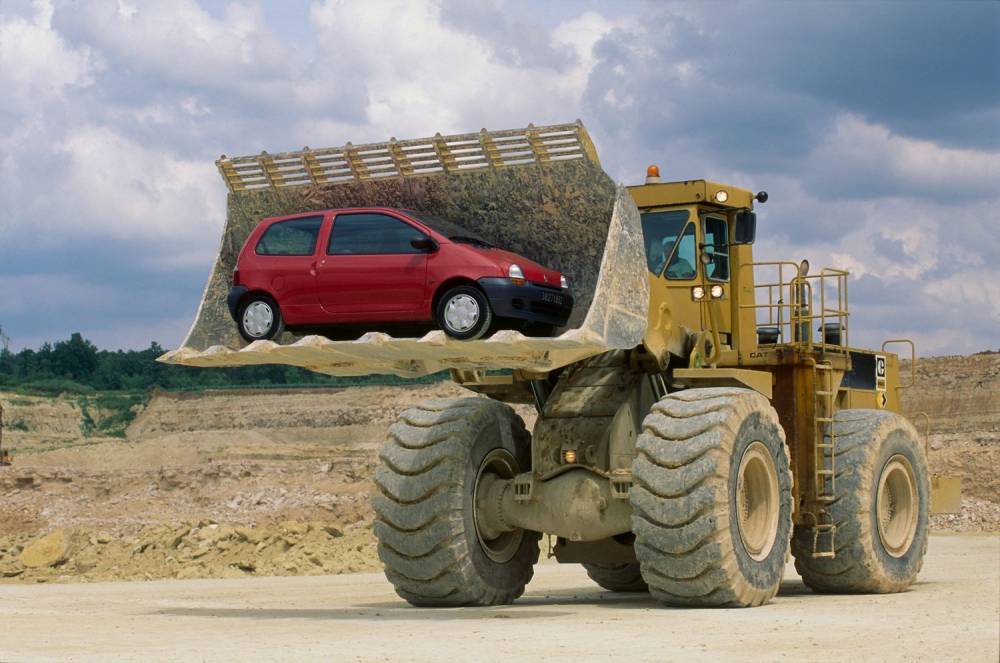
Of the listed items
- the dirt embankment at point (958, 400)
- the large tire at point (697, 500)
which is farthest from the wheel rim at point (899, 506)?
the dirt embankment at point (958, 400)

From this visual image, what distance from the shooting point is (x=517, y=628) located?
12.7 metres

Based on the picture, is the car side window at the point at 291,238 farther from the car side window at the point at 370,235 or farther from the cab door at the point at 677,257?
the cab door at the point at 677,257

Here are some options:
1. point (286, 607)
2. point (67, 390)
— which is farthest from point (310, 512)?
point (67, 390)

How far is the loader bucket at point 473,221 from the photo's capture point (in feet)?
44.5

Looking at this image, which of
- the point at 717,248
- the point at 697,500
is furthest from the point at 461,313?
the point at 717,248

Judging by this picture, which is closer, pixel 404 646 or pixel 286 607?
pixel 404 646

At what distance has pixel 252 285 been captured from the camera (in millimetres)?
14469

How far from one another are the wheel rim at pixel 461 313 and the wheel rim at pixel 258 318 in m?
1.88

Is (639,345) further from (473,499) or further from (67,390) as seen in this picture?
(67,390)

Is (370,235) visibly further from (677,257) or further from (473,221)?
(677,257)

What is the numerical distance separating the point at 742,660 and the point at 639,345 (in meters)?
5.44

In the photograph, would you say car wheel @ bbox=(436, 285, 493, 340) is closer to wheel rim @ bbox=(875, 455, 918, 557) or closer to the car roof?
the car roof

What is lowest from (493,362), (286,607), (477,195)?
(286,607)

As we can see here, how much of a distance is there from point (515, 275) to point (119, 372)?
64545mm
